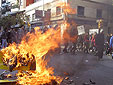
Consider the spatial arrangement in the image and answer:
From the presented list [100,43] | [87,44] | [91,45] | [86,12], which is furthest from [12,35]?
[86,12]

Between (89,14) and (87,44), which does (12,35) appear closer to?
(87,44)

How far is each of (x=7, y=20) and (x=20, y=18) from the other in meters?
2.60

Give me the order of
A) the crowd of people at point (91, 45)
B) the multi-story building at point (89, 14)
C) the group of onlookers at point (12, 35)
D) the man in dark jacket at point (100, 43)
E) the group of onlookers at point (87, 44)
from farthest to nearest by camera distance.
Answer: the multi-story building at point (89, 14), the group of onlookers at point (12, 35), the group of onlookers at point (87, 44), the crowd of people at point (91, 45), the man in dark jacket at point (100, 43)

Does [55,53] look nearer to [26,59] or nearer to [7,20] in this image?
[26,59]

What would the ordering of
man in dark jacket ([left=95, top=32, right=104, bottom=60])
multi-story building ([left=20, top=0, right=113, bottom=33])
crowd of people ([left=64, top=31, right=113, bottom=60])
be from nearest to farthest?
1. man in dark jacket ([left=95, top=32, right=104, bottom=60])
2. crowd of people ([left=64, top=31, right=113, bottom=60])
3. multi-story building ([left=20, top=0, right=113, bottom=33])

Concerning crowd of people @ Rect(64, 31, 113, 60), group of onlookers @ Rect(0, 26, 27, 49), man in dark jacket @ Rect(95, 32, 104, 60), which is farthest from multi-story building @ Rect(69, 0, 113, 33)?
group of onlookers @ Rect(0, 26, 27, 49)

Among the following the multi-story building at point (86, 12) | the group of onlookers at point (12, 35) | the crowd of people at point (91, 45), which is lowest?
the crowd of people at point (91, 45)

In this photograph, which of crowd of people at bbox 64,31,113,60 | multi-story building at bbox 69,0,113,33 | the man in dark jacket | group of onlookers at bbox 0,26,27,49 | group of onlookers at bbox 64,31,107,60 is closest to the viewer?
the man in dark jacket

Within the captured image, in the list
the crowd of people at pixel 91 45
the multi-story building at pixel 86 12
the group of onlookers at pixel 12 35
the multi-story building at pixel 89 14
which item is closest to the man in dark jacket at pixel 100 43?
the crowd of people at pixel 91 45

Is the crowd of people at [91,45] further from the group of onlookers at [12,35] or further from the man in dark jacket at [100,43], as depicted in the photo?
the group of onlookers at [12,35]

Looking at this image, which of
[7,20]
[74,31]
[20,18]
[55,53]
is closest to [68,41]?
[55,53]

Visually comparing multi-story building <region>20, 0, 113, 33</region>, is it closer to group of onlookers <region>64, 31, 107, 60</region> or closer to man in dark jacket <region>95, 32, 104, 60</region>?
group of onlookers <region>64, 31, 107, 60</region>

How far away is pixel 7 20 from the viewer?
870 inches

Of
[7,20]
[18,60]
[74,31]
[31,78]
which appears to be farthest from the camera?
[7,20]
